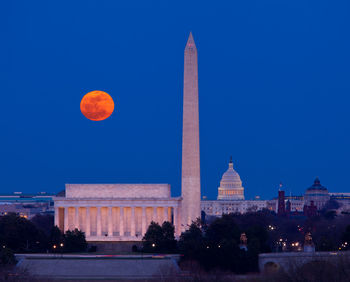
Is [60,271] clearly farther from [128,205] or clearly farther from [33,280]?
[128,205]

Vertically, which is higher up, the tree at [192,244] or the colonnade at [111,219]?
the colonnade at [111,219]

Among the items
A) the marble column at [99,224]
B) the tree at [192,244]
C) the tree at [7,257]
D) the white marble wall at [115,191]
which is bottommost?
the tree at [7,257]

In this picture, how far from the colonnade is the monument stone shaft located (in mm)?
2775

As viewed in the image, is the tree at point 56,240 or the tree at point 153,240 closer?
the tree at point 153,240

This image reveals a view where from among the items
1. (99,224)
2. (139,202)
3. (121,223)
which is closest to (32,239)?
(99,224)

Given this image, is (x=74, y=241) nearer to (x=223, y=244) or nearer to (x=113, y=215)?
(x=113, y=215)

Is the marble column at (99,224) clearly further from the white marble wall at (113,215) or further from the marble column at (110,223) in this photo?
the marble column at (110,223)

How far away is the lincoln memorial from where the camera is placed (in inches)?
4678

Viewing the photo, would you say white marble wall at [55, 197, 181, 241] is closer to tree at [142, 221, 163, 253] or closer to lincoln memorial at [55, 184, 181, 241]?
lincoln memorial at [55, 184, 181, 241]

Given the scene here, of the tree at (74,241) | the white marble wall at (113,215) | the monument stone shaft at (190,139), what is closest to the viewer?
the tree at (74,241)

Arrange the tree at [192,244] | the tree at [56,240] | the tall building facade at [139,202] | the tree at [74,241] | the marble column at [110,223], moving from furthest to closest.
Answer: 1. the marble column at [110,223]
2. the tall building facade at [139,202]
3. the tree at [74,241]
4. the tree at [56,240]
5. the tree at [192,244]

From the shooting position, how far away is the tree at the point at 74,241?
348 ft

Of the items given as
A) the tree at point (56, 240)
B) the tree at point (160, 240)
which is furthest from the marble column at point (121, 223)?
the tree at point (160, 240)

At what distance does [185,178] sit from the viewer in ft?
381
